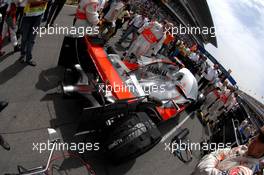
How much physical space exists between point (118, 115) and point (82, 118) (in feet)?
2.74

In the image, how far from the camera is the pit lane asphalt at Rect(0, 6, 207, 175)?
5.47 m

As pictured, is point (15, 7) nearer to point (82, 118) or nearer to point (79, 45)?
point (79, 45)

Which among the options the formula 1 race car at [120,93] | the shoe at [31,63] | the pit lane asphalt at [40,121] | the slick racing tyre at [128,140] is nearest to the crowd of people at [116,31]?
the shoe at [31,63]

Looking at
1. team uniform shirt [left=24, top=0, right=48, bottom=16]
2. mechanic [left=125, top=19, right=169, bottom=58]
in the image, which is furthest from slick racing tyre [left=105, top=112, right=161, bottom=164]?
mechanic [left=125, top=19, right=169, bottom=58]

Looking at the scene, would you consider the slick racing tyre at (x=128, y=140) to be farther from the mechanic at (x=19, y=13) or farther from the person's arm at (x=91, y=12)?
the mechanic at (x=19, y=13)

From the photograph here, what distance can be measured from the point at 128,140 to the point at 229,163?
10.3 feet

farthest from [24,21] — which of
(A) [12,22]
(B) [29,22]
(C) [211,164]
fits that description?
(C) [211,164]

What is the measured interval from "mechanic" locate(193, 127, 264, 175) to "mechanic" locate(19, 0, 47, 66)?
5565 millimetres

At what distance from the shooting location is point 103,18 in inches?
411

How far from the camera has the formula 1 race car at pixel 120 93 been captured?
5750 millimetres

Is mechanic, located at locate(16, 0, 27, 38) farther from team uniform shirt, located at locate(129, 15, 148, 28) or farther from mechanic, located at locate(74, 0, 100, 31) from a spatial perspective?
team uniform shirt, located at locate(129, 15, 148, 28)

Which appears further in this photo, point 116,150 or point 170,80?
point 170,80

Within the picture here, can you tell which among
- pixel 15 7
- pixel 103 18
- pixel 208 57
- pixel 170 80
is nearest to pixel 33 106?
pixel 15 7

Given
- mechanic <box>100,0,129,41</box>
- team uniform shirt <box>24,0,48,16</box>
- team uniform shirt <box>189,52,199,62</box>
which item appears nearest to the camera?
team uniform shirt <box>24,0,48,16</box>
